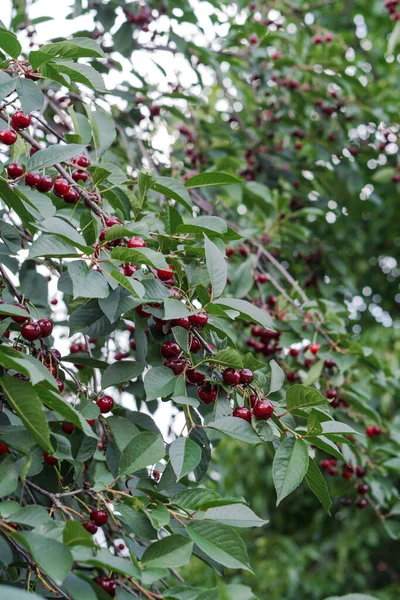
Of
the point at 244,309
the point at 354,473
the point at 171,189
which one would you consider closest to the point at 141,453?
the point at 244,309

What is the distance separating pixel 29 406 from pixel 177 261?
42 cm

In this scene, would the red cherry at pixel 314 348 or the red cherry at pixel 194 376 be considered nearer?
the red cherry at pixel 194 376

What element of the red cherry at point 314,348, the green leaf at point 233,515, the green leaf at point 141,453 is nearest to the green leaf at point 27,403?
the green leaf at point 141,453

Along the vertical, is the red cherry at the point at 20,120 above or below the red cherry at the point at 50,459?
above

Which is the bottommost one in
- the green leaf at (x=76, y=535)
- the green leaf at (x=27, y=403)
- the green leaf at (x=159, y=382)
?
the green leaf at (x=159, y=382)

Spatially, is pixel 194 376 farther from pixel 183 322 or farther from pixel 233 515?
pixel 233 515

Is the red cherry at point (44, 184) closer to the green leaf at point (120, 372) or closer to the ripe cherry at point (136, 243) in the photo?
the ripe cherry at point (136, 243)

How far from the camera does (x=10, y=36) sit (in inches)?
40.2

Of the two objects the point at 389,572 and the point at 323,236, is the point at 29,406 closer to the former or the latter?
the point at 323,236

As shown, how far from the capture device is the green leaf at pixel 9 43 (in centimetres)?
101

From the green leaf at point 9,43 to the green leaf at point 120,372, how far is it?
56 cm

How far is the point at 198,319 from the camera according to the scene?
41.2 inches

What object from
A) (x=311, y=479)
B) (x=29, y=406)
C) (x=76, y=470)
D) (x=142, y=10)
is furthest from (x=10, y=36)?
(x=142, y=10)

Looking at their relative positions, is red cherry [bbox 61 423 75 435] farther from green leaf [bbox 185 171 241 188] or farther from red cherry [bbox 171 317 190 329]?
green leaf [bbox 185 171 241 188]
